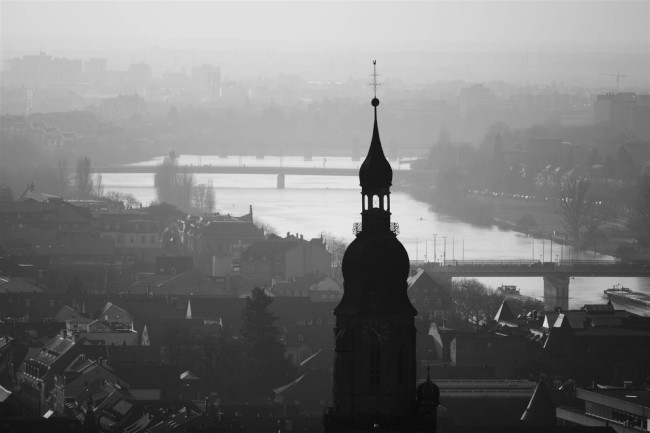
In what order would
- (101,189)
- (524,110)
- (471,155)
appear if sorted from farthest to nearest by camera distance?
(524,110), (471,155), (101,189)

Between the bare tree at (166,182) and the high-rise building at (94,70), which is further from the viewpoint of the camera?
the high-rise building at (94,70)

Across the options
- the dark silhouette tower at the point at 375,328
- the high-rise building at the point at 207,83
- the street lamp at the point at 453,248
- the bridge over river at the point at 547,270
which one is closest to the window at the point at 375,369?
the dark silhouette tower at the point at 375,328

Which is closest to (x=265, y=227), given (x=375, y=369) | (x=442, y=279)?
(x=442, y=279)

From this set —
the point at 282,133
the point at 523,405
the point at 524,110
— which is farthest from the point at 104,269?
the point at 524,110

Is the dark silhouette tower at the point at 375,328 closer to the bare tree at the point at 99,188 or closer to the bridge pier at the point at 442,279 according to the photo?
the bridge pier at the point at 442,279

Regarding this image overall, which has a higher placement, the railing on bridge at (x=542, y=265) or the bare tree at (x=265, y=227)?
the bare tree at (x=265, y=227)

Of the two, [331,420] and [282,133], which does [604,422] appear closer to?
[331,420]
